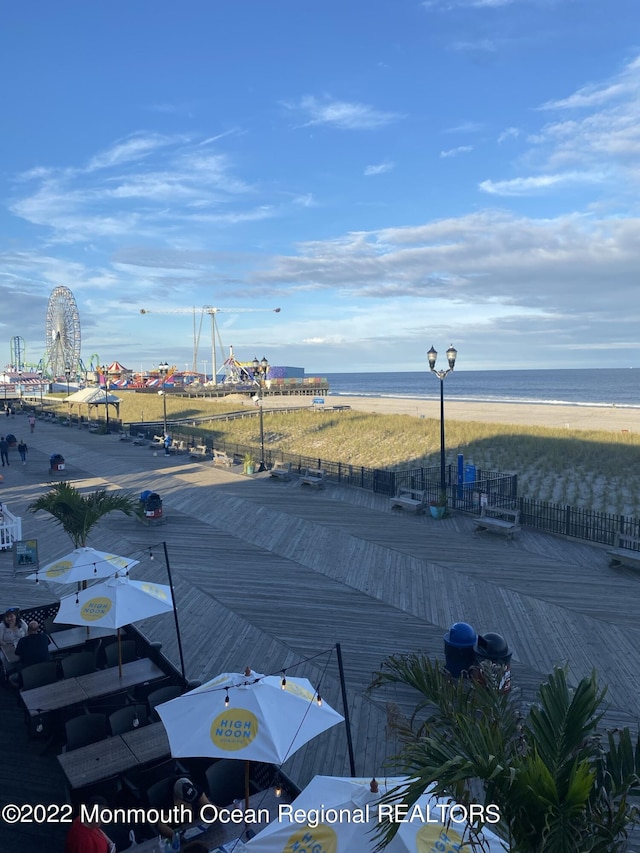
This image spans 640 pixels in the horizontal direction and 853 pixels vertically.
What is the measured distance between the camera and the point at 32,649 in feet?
26.1

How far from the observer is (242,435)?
1593 inches

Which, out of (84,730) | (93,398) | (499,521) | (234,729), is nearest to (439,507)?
(499,521)

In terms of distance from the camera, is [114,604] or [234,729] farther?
[114,604]

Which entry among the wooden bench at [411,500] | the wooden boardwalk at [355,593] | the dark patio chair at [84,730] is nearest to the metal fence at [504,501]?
the wooden bench at [411,500]

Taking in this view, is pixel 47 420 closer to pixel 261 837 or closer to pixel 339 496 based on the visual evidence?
pixel 339 496

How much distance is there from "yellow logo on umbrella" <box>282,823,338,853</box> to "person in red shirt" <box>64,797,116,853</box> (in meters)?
2.02

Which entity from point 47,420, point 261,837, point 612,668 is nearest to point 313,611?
point 612,668

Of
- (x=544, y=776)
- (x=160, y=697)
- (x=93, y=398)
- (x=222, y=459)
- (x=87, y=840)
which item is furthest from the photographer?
(x=93, y=398)

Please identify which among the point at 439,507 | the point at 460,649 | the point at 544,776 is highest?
the point at 544,776

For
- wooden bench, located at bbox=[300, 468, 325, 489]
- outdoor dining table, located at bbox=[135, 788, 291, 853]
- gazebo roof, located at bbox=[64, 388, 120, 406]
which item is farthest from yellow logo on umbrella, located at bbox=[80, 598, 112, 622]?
gazebo roof, located at bbox=[64, 388, 120, 406]

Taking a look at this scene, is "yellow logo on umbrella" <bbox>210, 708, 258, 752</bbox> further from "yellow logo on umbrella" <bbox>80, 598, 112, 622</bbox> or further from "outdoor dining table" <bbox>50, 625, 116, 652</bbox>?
"outdoor dining table" <bbox>50, 625, 116, 652</bbox>

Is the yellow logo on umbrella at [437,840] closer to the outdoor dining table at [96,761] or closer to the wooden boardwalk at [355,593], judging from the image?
the wooden boardwalk at [355,593]

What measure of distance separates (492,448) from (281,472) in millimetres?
15619

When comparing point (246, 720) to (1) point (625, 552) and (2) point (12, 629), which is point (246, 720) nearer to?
(2) point (12, 629)
